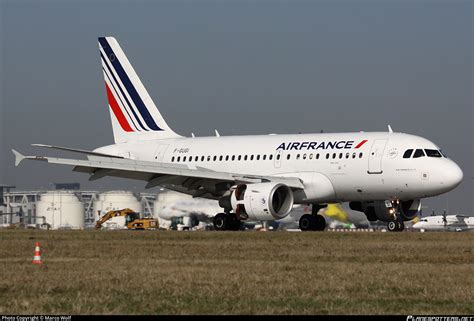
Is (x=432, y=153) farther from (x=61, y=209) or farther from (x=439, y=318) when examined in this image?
(x=61, y=209)

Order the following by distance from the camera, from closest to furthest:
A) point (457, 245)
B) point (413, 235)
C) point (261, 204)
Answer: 1. point (457, 245)
2. point (413, 235)
3. point (261, 204)

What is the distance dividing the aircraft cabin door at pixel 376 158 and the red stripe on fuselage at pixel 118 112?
51.5 ft

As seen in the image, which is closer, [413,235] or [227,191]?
[413,235]

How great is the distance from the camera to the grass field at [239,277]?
18.0m

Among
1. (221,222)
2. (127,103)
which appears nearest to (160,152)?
(127,103)

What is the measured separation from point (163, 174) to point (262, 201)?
603 cm

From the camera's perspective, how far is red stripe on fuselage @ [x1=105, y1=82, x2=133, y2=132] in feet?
186

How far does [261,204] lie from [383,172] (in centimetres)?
542

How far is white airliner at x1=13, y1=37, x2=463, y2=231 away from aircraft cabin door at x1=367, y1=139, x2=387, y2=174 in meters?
0.04

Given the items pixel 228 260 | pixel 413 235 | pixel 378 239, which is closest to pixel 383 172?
pixel 413 235

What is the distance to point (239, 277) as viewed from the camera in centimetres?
2256

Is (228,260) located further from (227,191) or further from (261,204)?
(227,191)

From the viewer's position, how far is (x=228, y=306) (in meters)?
17.9

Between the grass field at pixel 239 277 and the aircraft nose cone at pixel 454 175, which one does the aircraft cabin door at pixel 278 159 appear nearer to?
the aircraft nose cone at pixel 454 175
